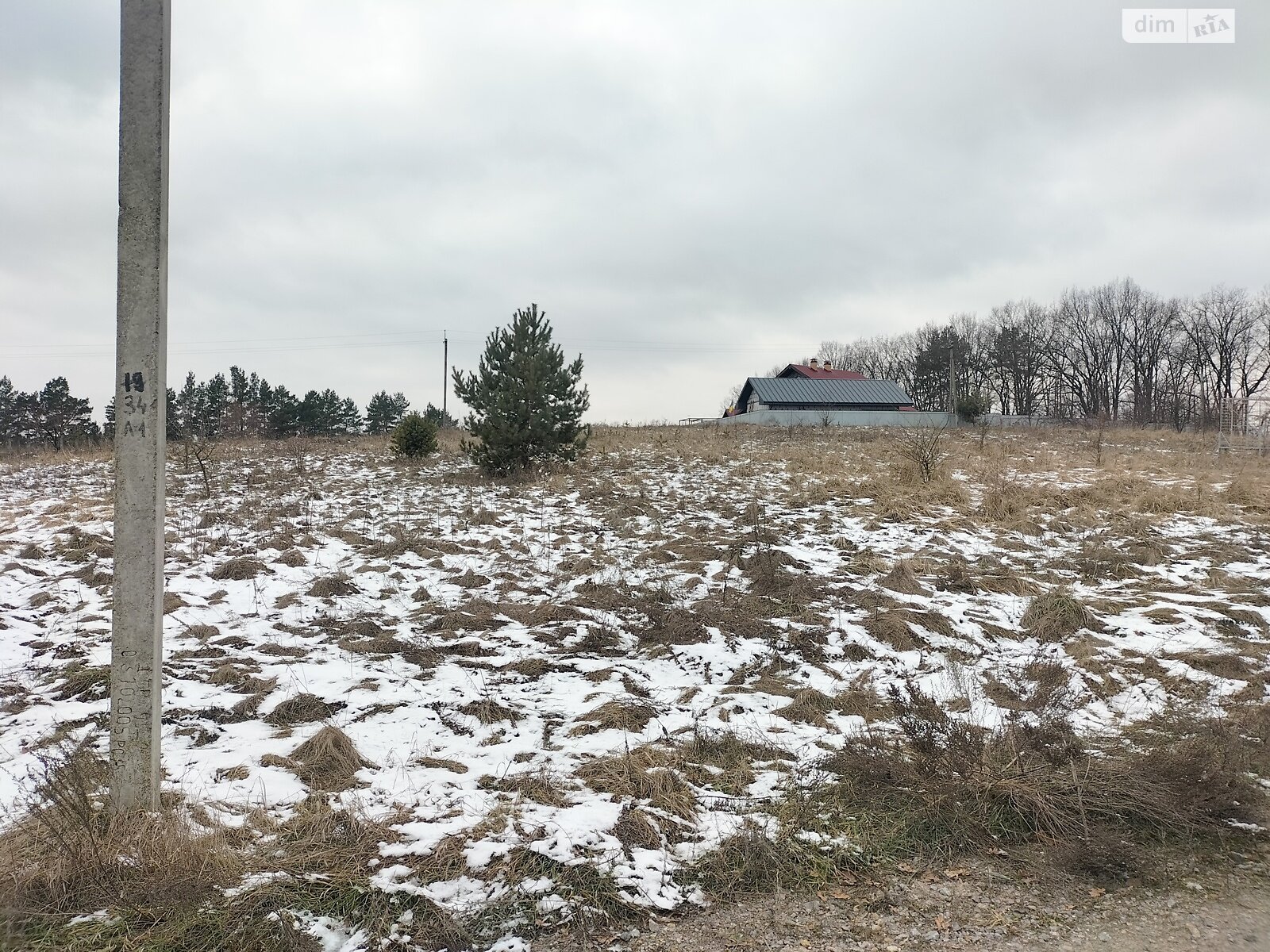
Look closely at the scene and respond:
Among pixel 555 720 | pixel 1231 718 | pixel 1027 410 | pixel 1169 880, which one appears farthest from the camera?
pixel 1027 410

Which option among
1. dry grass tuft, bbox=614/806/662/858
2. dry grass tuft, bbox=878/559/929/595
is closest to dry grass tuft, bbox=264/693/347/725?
dry grass tuft, bbox=614/806/662/858

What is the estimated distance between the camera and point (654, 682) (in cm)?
522

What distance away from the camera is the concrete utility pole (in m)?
2.99

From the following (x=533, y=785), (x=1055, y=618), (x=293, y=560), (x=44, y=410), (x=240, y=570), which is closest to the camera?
(x=533, y=785)

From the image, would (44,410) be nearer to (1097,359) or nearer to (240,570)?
(240,570)

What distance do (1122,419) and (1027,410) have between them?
23.7 meters

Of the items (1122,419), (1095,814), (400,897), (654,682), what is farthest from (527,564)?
(1122,419)

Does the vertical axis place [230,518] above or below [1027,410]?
below

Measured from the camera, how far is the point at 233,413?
1642 centimetres

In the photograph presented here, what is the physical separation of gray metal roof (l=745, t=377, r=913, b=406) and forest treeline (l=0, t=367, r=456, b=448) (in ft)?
74.3

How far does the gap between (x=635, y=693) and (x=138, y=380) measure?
11.9ft

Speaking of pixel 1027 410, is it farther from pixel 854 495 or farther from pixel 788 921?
pixel 788 921

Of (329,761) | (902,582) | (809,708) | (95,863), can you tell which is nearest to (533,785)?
(329,761)

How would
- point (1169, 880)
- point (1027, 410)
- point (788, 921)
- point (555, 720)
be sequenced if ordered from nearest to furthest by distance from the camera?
point (788, 921) → point (1169, 880) → point (555, 720) → point (1027, 410)
